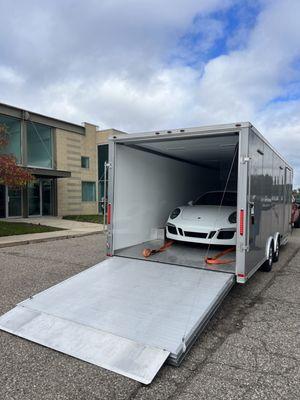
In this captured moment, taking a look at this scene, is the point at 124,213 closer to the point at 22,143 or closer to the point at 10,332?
the point at 10,332

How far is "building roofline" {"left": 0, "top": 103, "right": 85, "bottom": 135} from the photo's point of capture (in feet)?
52.5

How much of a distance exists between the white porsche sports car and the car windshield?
389 mm

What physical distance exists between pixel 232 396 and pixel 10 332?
8.19 feet

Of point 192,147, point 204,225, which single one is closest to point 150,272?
point 204,225

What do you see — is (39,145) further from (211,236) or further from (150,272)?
(150,272)

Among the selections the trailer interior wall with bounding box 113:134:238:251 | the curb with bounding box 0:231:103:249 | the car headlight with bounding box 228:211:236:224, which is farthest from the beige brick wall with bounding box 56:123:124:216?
the car headlight with bounding box 228:211:236:224

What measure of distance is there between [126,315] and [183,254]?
2.40m

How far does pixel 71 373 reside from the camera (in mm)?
2943

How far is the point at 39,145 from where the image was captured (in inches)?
719

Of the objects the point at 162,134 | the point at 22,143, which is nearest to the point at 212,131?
the point at 162,134

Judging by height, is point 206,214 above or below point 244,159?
below

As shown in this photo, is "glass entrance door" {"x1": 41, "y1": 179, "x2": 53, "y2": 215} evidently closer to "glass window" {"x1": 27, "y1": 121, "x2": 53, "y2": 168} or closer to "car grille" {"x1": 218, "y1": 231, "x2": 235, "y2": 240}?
"glass window" {"x1": 27, "y1": 121, "x2": 53, "y2": 168}

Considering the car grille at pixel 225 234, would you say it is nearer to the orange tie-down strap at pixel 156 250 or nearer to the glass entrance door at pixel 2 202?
the orange tie-down strap at pixel 156 250

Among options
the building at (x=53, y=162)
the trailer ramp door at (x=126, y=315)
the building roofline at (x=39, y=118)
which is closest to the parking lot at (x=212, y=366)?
the trailer ramp door at (x=126, y=315)
